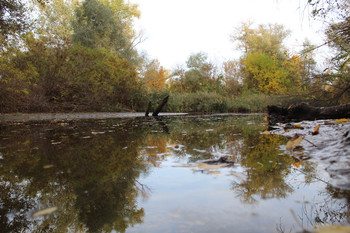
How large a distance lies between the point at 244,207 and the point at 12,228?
37.3 inches

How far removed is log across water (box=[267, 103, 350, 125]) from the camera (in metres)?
5.39

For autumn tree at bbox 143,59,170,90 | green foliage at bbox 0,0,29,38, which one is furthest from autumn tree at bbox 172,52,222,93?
green foliage at bbox 0,0,29,38

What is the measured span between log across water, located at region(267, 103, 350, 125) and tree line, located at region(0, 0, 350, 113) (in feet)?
3.47

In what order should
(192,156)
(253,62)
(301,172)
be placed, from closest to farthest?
(301,172)
(192,156)
(253,62)

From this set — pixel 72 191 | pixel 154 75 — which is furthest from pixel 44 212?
pixel 154 75

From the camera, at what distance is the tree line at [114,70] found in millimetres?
7324

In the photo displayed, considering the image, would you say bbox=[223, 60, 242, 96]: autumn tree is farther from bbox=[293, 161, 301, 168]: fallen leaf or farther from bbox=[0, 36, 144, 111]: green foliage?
bbox=[293, 161, 301, 168]: fallen leaf

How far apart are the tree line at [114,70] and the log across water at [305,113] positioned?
1056mm

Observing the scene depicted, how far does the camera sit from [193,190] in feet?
4.24

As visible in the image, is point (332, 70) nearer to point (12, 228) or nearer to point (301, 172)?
point (301, 172)

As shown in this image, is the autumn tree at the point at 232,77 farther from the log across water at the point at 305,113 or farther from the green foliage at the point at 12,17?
the green foliage at the point at 12,17

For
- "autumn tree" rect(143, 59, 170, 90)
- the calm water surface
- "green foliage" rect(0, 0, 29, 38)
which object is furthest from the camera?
"autumn tree" rect(143, 59, 170, 90)

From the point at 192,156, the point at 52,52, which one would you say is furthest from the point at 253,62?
the point at 192,156

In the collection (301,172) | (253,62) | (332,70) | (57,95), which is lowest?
(301,172)
